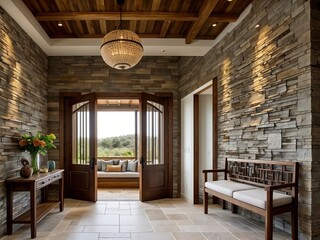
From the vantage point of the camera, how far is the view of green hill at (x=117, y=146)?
1094cm

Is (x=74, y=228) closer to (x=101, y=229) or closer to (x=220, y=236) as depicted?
(x=101, y=229)

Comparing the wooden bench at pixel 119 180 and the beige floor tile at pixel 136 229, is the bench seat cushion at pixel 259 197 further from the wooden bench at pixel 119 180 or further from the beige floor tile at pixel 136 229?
the wooden bench at pixel 119 180

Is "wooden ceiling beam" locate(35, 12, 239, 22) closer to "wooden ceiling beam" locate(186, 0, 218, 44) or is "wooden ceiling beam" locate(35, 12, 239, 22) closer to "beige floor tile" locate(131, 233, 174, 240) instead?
"wooden ceiling beam" locate(186, 0, 218, 44)

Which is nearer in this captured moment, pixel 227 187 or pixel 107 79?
pixel 227 187

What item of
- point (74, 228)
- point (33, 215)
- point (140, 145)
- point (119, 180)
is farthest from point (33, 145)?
point (119, 180)

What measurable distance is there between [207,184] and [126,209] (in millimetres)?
1627

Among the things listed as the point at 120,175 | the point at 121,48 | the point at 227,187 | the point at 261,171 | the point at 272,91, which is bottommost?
the point at 120,175

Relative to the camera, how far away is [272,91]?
3.69 meters

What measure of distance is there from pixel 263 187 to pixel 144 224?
5.83 feet

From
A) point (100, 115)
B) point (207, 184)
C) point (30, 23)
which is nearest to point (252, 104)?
point (207, 184)

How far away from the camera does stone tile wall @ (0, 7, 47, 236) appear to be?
4039mm

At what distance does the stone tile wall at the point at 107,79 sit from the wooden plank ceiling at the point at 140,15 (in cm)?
149

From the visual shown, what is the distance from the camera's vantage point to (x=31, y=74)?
5.37 m

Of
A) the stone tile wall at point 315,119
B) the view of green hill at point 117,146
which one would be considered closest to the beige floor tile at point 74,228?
the stone tile wall at point 315,119
